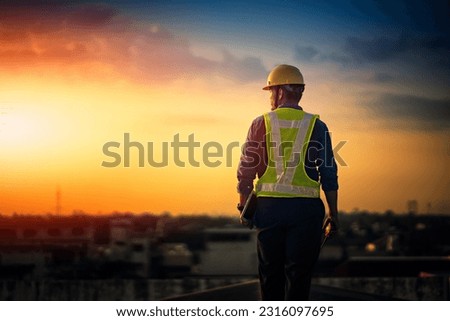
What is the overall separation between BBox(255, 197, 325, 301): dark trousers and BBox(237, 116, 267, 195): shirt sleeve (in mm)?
237

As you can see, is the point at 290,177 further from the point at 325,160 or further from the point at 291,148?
the point at 325,160

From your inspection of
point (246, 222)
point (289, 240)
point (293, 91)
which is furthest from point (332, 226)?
point (293, 91)

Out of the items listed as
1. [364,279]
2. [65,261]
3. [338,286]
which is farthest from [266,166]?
[65,261]

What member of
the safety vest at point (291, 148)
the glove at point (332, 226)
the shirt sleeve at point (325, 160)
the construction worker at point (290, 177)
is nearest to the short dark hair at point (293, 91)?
the construction worker at point (290, 177)

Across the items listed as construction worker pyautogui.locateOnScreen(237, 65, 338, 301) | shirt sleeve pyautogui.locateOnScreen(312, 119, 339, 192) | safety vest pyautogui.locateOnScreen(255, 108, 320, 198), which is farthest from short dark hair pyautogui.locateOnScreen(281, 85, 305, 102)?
shirt sleeve pyautogui.locateOnScreen(312, 119, 339, 192)

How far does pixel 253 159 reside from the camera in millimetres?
9688

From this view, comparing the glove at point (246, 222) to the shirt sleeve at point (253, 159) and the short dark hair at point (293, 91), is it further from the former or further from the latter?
the short dark hair at point (293, 91)

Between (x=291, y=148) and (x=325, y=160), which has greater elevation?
(x=291, y=148)

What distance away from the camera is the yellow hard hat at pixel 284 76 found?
9.72 m

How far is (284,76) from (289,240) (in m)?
1.77

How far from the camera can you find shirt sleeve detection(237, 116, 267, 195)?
31.7 feet

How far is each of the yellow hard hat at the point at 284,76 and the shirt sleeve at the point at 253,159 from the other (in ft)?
1.40
